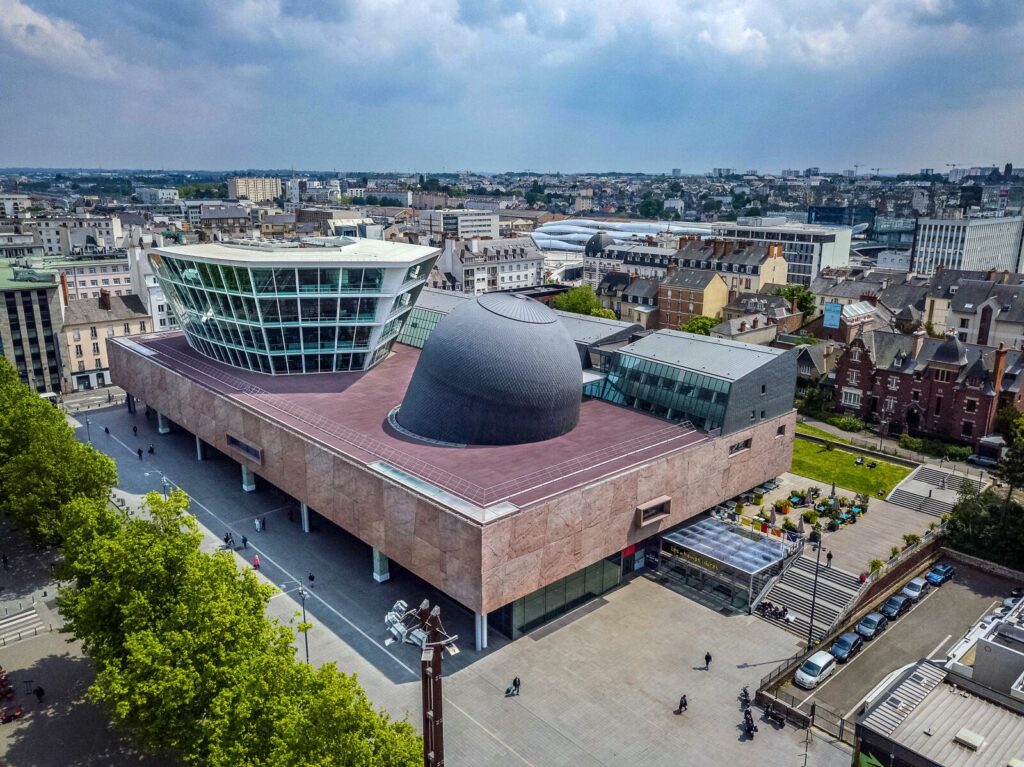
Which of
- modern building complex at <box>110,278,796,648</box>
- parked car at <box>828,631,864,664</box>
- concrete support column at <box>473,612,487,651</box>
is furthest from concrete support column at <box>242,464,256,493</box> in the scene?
parked car at <box>828,631,864,664</box>

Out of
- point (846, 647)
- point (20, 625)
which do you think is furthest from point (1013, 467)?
point (20, 625)

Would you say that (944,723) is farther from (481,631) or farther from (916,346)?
(916,346)

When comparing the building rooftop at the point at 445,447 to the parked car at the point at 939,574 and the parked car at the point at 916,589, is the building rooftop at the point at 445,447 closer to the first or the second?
the parked car at the point at 916,589

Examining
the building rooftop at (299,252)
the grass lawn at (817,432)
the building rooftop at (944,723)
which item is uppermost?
the building rooftop at (299,252)

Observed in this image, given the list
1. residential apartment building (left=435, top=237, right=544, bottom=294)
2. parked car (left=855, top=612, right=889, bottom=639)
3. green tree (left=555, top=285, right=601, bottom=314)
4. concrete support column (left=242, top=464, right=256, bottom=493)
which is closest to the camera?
parked car (left=855, top=612, right=889, bottom=639)

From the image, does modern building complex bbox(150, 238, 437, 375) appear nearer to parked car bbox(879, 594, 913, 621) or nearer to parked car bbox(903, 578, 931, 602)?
parked car bbox(879, 594, 913, 621)

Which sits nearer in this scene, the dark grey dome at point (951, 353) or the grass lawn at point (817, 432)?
the dark grey dome at point (951, 353)

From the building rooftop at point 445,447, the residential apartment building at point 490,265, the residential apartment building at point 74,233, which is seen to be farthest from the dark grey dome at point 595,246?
the residential apartment building at point 74,233
